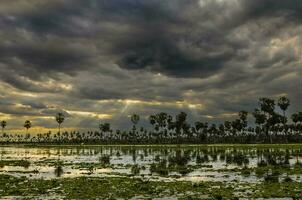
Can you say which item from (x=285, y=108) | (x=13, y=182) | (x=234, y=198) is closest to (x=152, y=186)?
(x=234, y=198)

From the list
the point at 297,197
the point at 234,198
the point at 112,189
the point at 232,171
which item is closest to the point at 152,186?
the point at 112,189

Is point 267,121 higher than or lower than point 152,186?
higher

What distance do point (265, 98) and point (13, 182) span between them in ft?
544

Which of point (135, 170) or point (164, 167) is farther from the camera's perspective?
point (164, 167)

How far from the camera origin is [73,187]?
1345 inches

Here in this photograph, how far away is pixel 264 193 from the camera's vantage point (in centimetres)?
2898

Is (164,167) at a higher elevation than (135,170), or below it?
higher

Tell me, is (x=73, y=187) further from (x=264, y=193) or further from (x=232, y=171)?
(x=232, y=171)

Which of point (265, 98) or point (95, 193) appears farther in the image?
point (265, 98)

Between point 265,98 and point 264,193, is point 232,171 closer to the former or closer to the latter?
point 264,193

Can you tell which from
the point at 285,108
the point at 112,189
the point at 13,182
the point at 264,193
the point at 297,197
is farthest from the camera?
the point at 285,108

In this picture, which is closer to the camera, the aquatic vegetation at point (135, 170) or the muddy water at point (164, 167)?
the muddy water at point (164, 167)

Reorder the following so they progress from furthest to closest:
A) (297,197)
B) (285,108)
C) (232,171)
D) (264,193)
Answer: (285,108) < (232,171) < (264,193) < (297,197)

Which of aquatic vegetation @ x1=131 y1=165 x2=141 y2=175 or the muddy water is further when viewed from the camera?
aquatic vegetation @ x1=131 y1=165 x2=141 y2=175
